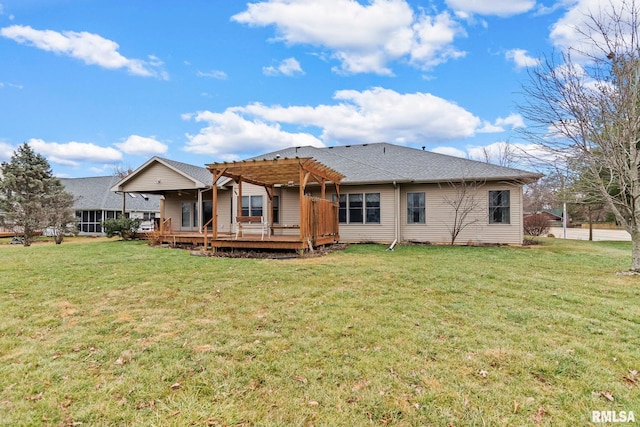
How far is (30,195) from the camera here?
64.5 ft

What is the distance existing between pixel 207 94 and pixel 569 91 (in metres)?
17.2

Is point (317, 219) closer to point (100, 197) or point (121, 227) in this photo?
point (121, 227)

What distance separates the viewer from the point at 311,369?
2801 millimetres

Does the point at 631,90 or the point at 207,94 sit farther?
the point at 207,94

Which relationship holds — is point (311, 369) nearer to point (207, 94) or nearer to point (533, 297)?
point (533, 297)

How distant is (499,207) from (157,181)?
48.5ft

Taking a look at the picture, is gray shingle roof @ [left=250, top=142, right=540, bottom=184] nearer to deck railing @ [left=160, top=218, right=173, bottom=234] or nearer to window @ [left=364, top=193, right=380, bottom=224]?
window @ [left=364, top=193, right=380, bottom=224]

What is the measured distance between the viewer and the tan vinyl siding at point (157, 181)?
1480 centimetres

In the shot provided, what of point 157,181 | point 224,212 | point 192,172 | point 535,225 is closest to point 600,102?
point 224,212

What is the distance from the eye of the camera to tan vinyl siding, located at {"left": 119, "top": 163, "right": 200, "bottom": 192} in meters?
14.8

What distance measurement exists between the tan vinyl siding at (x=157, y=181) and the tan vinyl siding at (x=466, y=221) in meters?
9.78

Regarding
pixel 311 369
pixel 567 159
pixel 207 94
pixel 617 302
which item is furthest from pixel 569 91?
pixel 207 94

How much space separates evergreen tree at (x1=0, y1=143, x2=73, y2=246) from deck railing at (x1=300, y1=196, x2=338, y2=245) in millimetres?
16029

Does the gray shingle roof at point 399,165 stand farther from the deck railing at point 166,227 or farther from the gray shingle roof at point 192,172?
the deck railing at point 166,227
